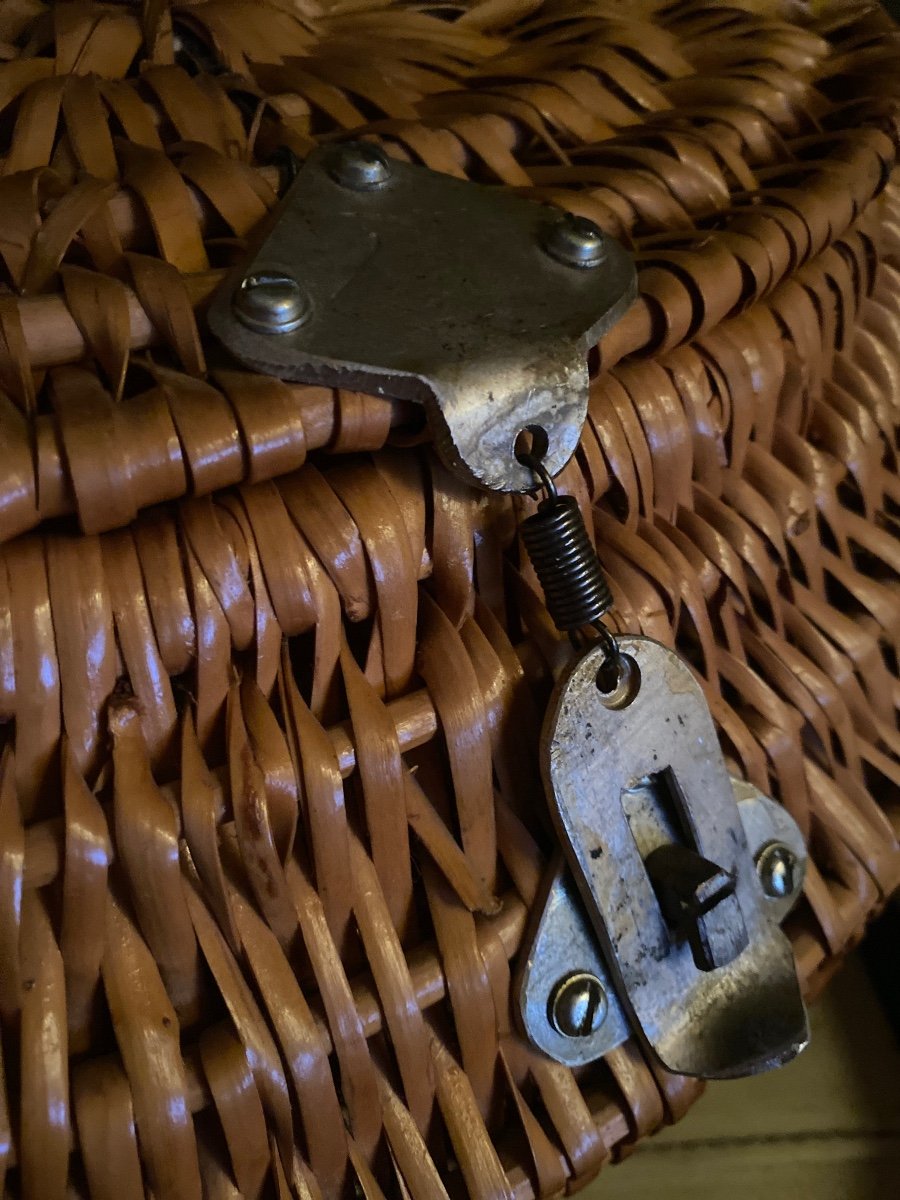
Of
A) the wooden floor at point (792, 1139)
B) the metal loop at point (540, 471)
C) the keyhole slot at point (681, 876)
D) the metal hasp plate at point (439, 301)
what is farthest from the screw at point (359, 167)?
the wooden floor at point (792, 1139)

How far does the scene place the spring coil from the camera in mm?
373

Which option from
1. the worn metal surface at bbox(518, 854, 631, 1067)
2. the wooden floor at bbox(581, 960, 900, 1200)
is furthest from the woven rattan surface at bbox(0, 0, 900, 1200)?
the wooden floor at bbox(581, 960, 900, 1200)

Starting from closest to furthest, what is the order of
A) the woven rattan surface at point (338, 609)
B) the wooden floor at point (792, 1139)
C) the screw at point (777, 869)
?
the woven rattan surface at point (338, 609) < the screw at point (777, 869) < the wooden floor at point (792, 1139)

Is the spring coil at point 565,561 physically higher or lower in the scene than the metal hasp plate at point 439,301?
lower

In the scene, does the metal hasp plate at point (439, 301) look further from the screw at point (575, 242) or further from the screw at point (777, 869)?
the screw at point (777, 869)

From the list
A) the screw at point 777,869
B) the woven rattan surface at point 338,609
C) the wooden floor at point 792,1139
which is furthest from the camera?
the wooden floor at point 792,1139

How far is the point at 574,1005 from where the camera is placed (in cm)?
41

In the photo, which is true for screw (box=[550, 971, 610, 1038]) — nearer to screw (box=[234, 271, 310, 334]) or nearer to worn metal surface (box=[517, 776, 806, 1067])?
worn metal surface (box=[517, 776, 806, 1067])

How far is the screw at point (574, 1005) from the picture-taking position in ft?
1.32

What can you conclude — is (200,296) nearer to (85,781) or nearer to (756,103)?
(85,781)

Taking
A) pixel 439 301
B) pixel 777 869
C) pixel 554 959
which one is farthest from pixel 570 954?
pixel 439 301

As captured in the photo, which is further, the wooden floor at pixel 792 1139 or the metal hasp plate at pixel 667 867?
the wooden floor at pixel 792 1139

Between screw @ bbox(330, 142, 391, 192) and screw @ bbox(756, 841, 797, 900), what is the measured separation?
33cm

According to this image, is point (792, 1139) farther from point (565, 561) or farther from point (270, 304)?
point (270, 304)
